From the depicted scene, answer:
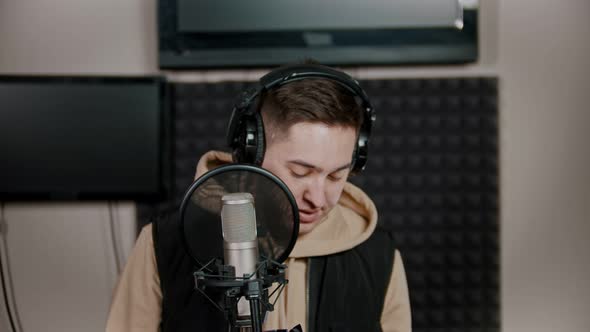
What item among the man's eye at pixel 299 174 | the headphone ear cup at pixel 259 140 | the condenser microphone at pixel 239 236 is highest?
the headphone ear cup at pixel 259 140

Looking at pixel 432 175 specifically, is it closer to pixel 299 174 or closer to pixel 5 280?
pixel 299 174

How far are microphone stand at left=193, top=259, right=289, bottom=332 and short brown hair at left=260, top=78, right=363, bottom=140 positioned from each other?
1.06ft

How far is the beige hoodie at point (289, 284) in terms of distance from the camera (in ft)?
3.23

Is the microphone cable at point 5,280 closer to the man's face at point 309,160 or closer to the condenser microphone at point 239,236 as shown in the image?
the man's face at point 309,160

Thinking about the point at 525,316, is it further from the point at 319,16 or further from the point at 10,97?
the point at 10,97

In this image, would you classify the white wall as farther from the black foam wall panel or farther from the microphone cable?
the microphone cable

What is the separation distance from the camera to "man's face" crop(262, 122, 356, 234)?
2.86ft

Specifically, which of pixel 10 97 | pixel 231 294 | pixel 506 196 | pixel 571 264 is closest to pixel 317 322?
pixel 231 294

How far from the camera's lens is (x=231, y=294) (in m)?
0.57

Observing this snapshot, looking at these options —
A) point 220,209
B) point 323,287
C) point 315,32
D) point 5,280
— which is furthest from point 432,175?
point 5,280

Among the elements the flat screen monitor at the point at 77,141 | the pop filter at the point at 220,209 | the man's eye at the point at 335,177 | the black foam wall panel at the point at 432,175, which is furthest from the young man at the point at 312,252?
the flat screen monitor at the point at 77,141

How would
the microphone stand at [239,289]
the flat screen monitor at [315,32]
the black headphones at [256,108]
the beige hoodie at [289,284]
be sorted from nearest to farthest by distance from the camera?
the microphone stand at [239,289] < the black headphones at [256,108] < the beige hoodie at [289,284] < the flat screen monitor at [315,32]

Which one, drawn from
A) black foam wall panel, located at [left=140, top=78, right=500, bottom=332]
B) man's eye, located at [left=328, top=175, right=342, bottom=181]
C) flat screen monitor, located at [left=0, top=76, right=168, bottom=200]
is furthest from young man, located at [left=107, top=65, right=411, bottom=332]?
flat screen monitor, located at [left=0, top=76, right=168, bottom=200]

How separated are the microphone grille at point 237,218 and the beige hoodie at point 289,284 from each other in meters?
0.38
